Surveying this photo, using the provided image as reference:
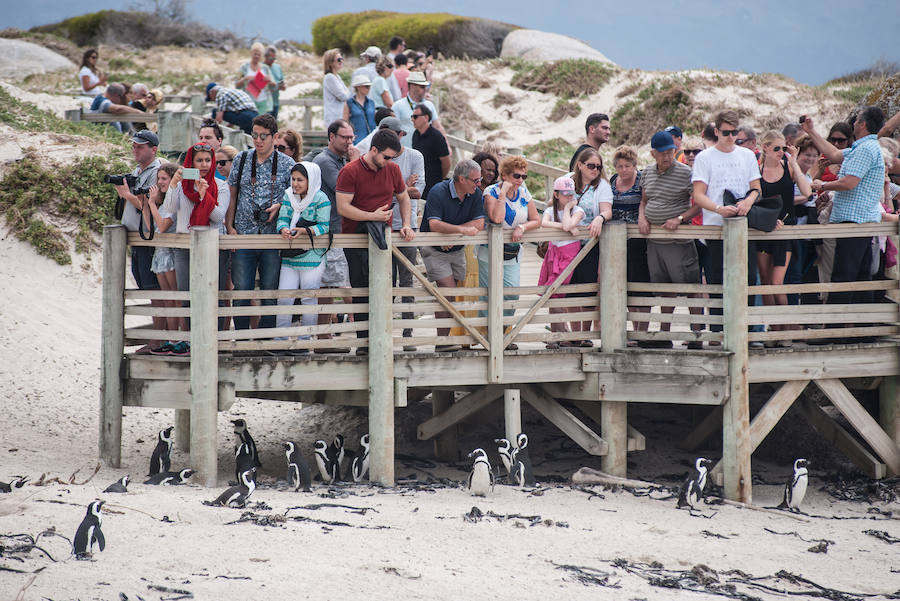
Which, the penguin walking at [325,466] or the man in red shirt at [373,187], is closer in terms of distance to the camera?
the man in red shirt at [373,187]

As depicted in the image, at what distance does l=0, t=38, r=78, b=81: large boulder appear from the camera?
27.5m

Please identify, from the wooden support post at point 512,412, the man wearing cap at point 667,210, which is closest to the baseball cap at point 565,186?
the man wearing cap at point 667,210

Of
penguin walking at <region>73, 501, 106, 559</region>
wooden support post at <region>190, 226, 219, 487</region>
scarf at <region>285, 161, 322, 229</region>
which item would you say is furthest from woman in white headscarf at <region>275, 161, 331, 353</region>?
penguin walking at <region>73, 501, 106, 559</region>

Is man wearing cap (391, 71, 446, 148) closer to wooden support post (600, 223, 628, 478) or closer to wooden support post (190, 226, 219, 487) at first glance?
wooden support post (600, 223, 628, 478)

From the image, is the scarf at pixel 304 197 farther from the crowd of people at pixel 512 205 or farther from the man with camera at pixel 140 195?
the man with camera at pixel 140 195

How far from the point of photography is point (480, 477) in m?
9.16

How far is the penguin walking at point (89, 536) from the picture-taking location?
6.72m

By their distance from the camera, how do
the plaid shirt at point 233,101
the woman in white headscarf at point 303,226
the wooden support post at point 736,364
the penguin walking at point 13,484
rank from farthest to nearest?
the plaid shirt at point 233,101, the wooden support post at point 736,364, the woman in white headscarf at point 303,226, the penguin walking at point 13,484

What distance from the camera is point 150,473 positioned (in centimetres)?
952

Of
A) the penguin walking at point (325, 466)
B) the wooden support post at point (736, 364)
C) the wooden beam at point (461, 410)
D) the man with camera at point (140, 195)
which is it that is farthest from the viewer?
the wooden beam at point (461, 410)

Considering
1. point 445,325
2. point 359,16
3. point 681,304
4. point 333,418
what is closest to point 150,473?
point 445,325

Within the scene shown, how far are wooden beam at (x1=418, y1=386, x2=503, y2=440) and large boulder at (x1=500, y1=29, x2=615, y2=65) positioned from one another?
21.4 m

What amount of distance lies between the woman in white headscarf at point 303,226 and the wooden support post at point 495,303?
4.78 ft

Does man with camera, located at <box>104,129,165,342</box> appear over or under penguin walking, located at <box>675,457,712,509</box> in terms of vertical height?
over
